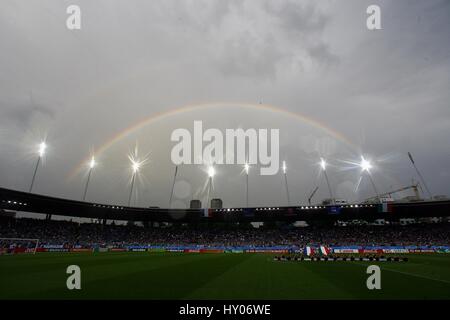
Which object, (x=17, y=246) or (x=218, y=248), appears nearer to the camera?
(x=17, y=246)

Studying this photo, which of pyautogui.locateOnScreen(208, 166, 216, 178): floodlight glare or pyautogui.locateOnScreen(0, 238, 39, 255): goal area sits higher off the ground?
pyautogui.locateOnScreen(208, 166, 216, 178): floodlight glare

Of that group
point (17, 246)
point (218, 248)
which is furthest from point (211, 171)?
point (17, 246)

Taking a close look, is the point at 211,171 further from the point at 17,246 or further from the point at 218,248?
the point at 17,246

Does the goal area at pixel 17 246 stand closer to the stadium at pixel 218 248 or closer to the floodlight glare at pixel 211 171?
the stadium at pixel 218 248

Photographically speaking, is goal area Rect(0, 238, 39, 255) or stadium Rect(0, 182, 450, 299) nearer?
stadium Rect(0, 182, 450, 299)

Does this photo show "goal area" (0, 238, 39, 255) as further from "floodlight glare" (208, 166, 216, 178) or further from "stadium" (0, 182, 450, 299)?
"floodlight glare" (208, 166, 216, 178)

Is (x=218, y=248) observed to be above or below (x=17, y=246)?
above

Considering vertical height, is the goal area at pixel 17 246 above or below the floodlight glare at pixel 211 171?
below

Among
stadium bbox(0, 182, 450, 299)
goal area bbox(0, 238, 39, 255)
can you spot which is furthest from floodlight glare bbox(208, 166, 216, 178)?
goal area bbox(0, 238, 39, 255)

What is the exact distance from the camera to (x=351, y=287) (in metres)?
15.3

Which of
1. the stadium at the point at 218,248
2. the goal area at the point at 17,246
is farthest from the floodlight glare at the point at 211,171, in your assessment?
the goal area at the point at 17,246

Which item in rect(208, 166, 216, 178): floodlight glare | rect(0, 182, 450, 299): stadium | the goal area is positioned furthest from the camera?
rect(208, 166, 216, 178): floodlight glare

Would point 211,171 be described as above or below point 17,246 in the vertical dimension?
above
